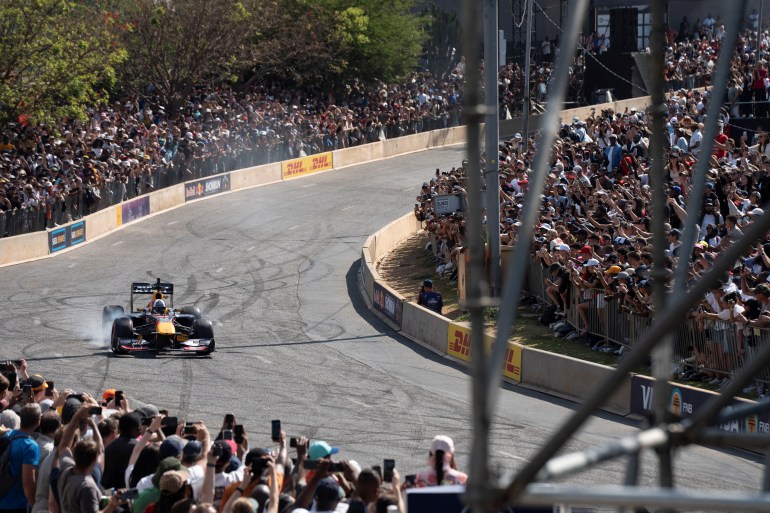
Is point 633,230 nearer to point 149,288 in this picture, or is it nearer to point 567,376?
point 567,376

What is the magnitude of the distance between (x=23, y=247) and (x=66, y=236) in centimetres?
173

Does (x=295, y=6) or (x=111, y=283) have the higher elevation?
(x=295, y=6)

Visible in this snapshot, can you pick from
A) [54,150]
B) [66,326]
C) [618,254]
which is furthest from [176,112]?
[618,254]

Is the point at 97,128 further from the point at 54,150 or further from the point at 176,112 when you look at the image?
the point at 176,112

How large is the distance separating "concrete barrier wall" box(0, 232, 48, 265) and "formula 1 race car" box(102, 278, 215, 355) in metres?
9.55

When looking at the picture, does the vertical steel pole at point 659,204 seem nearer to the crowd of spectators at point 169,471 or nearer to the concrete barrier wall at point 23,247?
→ the crowd of spectators at point 169,471

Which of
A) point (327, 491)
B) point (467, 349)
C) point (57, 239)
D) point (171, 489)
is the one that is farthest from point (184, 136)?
point (327, 491)

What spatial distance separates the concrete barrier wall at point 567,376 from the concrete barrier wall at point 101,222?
58.5 feet

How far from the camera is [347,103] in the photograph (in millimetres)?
53906

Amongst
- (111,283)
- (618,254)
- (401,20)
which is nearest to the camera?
(618,254)

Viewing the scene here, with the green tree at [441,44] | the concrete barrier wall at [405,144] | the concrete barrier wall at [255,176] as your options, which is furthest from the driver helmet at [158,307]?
the green tree at [441,44]

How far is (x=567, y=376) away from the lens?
699 inches

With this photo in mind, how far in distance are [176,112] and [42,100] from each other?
35.4 ft

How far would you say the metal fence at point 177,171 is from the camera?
102 ft
